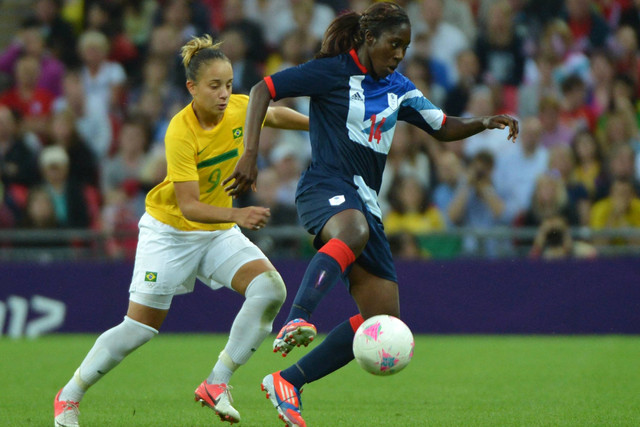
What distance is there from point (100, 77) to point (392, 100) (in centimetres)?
878

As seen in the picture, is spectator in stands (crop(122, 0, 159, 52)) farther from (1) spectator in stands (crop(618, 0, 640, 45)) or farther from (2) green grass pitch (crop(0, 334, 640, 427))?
(1) spectator in stands (crop(618, 0, 640, 45))

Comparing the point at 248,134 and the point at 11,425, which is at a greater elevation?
the point at 248,134

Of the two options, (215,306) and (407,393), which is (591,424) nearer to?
(407,393)

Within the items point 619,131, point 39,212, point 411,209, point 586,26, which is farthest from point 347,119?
point 586,26

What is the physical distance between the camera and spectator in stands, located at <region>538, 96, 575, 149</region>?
1233 centimetres

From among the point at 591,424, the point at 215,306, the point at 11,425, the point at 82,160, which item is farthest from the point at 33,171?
the point at 591,424

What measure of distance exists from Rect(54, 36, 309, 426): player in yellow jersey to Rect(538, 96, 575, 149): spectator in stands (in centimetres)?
691

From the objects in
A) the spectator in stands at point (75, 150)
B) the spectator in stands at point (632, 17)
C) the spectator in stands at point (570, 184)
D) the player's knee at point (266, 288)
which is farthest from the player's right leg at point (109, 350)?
the spectator in stands at point (632, 17)

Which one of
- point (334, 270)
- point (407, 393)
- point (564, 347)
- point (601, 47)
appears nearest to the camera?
point (334, 270)

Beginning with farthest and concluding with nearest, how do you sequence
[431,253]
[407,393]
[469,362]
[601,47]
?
[601,47] < [431,253] < [469,362] < [407,393]

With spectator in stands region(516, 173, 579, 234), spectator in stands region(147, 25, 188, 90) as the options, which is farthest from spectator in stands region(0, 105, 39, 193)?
spectator in stands region(516, 173, 579, 234)

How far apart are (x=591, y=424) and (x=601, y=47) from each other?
862 centimetres

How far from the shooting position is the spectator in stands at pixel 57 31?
14.0 m

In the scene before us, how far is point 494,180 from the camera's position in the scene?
1198cm
